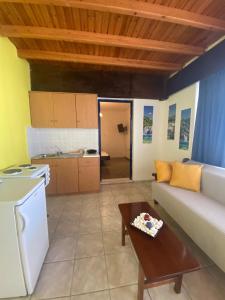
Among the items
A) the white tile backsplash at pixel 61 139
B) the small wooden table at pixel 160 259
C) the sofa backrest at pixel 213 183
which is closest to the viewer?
the small wooden table at pixel 160 259

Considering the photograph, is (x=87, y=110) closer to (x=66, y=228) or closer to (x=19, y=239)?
(x=66, y=228)

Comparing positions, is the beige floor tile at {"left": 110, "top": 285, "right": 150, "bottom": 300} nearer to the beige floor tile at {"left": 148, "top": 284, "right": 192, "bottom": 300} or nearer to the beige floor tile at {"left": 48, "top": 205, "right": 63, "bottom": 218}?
the beige floor tile at {"left": 148, "top": 284, "right": 192, "bottom": 300}

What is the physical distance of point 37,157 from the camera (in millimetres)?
3041

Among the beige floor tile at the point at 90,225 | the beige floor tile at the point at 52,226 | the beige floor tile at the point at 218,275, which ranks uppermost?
the beige floor tile at the point at 218,275

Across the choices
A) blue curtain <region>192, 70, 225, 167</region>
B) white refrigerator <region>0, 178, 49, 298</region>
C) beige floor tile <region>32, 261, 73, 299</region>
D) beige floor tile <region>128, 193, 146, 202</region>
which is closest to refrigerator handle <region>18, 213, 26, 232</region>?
white refrigerator <region>0, 178, 49, 298</region>

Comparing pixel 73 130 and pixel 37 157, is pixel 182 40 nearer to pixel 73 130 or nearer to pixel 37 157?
pixel 73 130

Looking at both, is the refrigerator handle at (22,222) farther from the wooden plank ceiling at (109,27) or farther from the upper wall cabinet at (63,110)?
the upper wall cabinet at (63,110)

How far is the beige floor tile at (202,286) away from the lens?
1.22 meters

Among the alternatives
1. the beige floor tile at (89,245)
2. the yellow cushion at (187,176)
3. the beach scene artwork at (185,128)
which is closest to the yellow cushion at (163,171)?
the yellow cushion at (187,176)

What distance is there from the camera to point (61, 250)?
170cm

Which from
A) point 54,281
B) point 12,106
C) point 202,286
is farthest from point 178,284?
point 12,106

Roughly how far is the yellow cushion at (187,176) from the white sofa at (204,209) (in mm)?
70

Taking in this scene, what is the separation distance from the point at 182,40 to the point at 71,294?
3401 mm

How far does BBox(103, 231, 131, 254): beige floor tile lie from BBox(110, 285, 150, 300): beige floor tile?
413 mm
